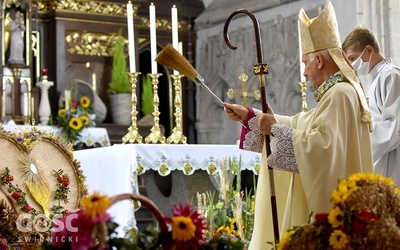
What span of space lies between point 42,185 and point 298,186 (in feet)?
3.86

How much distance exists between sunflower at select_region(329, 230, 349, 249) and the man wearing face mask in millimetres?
2580

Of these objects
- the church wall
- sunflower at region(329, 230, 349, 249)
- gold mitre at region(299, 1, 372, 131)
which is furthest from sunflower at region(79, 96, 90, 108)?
sunflower at region(329, 230, 349, 249)

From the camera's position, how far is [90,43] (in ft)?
35.8

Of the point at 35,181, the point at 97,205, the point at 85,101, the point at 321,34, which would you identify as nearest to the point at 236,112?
the point at 321,34

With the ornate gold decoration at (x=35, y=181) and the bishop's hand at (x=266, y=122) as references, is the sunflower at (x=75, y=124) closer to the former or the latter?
the ornate gold decoration at (x=35, y=181)

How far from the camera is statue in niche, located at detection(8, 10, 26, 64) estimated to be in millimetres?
10039

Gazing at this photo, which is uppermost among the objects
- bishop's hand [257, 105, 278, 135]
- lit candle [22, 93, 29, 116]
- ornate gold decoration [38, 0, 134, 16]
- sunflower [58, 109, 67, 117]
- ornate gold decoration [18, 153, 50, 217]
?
ornate gold decoration [38, 0, 134, 16]

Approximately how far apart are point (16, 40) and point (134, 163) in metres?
4.91

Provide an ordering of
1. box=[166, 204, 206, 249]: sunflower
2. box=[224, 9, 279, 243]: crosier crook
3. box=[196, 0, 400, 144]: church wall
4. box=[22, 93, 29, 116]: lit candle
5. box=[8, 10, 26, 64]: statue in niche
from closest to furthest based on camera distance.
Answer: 1. box=[166, 204, 206, 249]: sunflower
2. box=[224, 9, 279, 243]: crosier crook
3. box=[196, 0, 400, 144]: church wall
4. box=[22, 93, 29, 116]: lit candle
5. box=[8, 10, 26, 64]: statue in niche

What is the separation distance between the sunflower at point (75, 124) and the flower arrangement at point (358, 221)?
723 cm

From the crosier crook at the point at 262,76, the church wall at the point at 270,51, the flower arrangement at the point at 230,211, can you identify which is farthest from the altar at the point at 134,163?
the church wall at the point at 270,51

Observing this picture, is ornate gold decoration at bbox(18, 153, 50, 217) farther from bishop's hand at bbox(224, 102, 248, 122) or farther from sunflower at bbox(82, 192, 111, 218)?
sunflower at bbox(82, 192, 111, 218)

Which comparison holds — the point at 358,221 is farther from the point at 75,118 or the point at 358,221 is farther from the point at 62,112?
the point at 62,112

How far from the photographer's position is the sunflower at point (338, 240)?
2.36 m
